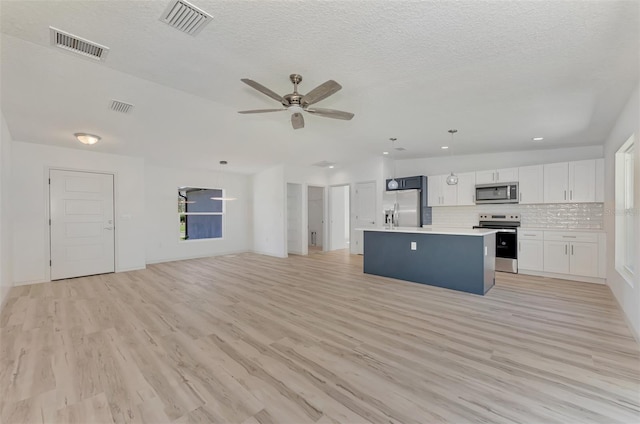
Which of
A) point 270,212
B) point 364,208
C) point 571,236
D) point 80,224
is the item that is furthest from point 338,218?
point 80,224

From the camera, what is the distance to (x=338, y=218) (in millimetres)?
9500

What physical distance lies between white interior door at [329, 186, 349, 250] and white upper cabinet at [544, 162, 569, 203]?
554 cm

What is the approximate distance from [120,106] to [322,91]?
10.1ft

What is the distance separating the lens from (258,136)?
5.50 meters

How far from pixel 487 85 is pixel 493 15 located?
125 centimetres

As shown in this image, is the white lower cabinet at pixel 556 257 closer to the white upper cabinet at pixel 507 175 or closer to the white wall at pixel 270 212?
the white upper cabinet at pixel 507 175

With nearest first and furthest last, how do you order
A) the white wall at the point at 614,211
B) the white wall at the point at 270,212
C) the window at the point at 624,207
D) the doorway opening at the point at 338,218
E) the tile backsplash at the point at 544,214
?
the white wall at the point at 614,211 → the window at the point at 624,207 → the tile backsplash at the point at 544,214 → the white wall at the point at 270,212 → the doorway opening at the point at 338,218

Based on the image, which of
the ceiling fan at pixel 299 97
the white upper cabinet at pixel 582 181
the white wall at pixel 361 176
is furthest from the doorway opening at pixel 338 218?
the ceiling fan at pixel 299 97

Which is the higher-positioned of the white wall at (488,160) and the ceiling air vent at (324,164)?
the ceiling air vent at (324,164)

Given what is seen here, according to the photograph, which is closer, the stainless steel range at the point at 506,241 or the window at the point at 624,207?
the window at the point at 624,207

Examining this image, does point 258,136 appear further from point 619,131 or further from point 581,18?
point 619,131

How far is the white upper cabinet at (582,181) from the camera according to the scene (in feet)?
16.2

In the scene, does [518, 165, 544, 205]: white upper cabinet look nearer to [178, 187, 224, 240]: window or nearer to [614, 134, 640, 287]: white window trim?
[614, 134, 640, 287]: white window trim

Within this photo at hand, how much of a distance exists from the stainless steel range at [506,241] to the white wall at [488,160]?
1213 mm
